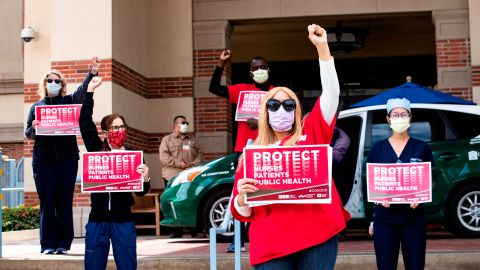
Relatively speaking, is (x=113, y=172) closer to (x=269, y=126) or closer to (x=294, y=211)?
(x=269, y=126)

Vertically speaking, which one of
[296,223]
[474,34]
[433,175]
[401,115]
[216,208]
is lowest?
[216,208]

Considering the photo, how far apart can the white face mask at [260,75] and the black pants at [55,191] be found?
2.47 m

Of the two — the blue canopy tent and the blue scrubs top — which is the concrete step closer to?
the blue scrubs top

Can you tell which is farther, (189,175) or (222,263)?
(189,175)

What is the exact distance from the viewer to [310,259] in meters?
4.62

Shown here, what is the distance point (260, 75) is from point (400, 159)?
220cm

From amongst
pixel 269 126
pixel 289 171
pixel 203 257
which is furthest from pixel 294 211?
pixel 203 257

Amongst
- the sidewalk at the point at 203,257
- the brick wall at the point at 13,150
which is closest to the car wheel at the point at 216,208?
the sidewalk at the point at 203,257

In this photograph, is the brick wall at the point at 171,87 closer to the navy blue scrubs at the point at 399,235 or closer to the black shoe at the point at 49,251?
the black shoe at the point at 49,251

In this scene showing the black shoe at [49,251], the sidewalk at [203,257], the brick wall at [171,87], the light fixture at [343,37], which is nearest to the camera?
the sidewalk at [203,257]

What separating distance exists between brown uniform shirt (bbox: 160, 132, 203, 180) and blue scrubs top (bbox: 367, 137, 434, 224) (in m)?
7.21

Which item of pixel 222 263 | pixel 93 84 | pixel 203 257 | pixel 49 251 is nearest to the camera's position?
pixel 93 84

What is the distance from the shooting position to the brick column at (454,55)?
1634 cm

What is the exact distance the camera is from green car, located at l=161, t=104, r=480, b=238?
456 inches
